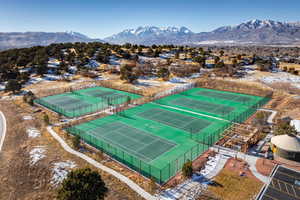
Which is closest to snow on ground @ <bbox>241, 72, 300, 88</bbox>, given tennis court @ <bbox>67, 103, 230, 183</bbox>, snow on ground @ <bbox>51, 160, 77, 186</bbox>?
tennis court @ <bbox>67, 103, 230, 183</bbox>

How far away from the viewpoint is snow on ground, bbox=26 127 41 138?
1080 inches

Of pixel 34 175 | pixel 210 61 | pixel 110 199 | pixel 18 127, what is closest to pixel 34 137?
pixel 18 127

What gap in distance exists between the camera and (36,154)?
74.9ft

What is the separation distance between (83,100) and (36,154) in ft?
67.8

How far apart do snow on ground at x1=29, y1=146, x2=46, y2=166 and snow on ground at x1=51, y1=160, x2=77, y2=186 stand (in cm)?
248

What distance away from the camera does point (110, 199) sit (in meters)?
16.5

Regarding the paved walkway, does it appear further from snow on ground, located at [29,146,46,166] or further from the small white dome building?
snow on ground, located at [29,146,46,166]

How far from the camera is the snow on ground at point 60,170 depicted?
1886 centimetres

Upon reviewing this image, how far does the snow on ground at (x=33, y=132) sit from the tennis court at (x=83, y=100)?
6.24 meters

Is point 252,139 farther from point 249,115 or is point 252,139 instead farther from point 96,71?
point 96,71

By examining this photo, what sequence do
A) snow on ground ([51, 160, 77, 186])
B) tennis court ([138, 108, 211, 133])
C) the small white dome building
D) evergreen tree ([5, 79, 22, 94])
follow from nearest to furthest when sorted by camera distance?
snow on ground ([51, 160, 77, 186])
the small white dome building
tennis court ([138, 108, 211, 133])
evergreen tree ([5, 79, 22, 94])

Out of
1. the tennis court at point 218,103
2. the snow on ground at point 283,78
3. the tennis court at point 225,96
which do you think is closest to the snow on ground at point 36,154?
the tennis court at point 218,103

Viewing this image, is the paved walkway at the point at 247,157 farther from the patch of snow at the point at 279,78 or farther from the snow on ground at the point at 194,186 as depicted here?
the patch of snow at the point at 279,78

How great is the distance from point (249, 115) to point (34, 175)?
102 ft
